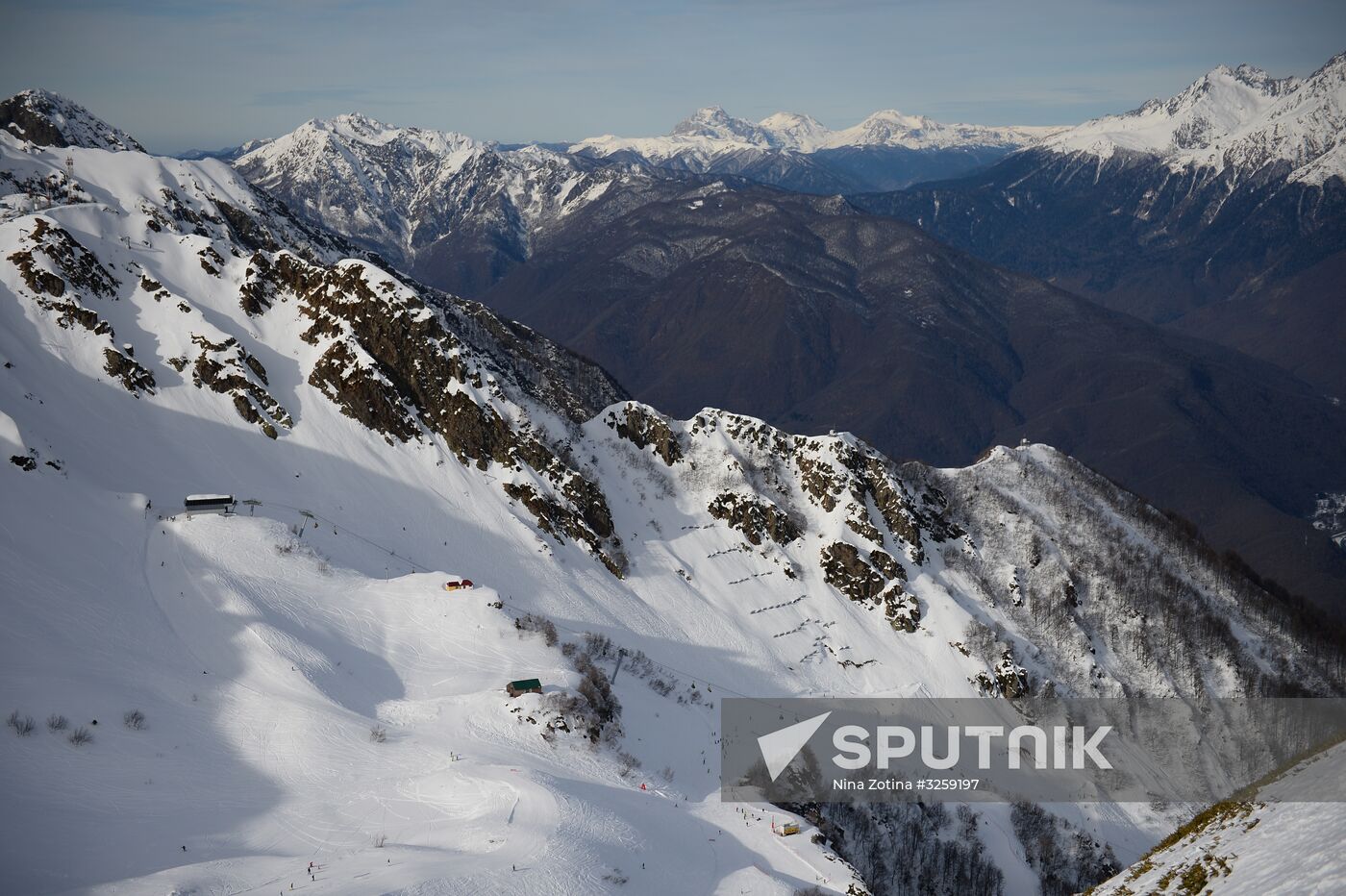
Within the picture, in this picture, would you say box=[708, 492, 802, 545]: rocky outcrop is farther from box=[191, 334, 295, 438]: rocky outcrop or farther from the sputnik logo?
box=[191, 334, 295, 438]: rocky outcrop

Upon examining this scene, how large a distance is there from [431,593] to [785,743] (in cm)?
4230

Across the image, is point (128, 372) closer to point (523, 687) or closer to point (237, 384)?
point (237, 384)

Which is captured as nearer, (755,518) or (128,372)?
(128,372)

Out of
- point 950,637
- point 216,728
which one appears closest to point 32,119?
point 216,728

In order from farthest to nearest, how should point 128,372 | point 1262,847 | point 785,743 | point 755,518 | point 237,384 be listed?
point 755,518, point 237,384, point 128,372, point 785,743, point 1262,847

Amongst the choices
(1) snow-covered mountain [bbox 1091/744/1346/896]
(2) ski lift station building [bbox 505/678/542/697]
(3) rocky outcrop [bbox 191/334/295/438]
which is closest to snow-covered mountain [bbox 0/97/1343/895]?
(3) rocky outcrop [bbox 191/334/295/438]

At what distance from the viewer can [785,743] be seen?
3912 inches

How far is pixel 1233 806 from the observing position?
2983 centimetres

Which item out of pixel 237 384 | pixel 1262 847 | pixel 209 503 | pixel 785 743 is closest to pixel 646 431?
pixel 237 384

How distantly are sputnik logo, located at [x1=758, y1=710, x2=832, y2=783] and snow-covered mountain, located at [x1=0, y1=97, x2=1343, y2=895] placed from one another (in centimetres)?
707

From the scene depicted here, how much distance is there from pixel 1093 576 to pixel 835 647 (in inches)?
2028

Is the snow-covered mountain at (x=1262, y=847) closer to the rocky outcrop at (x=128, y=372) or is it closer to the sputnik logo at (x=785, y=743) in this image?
the sputnik logo at (x=785, y=743)

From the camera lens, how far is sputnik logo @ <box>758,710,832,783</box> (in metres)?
93.1

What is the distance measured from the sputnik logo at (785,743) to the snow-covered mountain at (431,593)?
7070mm
